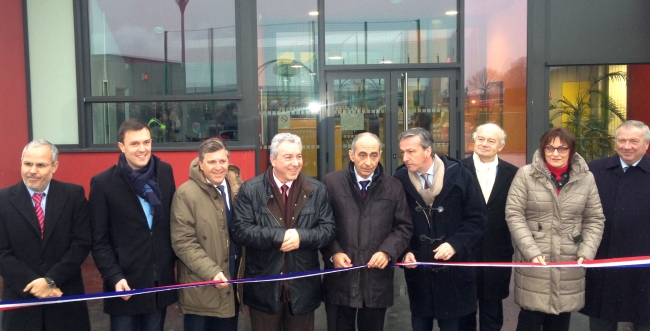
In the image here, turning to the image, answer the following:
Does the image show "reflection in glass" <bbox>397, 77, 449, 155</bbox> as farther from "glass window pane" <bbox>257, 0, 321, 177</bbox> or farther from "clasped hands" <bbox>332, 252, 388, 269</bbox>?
"clasped hands" <bbox>332, 252, 388, 269</bbox>

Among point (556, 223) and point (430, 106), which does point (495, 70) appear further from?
point (556, 223)

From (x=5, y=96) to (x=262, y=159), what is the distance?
3391 millimetres

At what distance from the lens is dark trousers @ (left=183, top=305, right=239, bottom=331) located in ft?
13.1

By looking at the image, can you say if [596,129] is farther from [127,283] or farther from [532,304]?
[127,283]

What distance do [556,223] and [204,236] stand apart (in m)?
2.45

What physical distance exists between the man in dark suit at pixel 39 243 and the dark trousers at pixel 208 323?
28.1 inches

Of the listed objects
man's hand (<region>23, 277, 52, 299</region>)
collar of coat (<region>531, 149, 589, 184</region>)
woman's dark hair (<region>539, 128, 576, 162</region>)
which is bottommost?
man's hand (<region>23, 277, 52, 299</region>)

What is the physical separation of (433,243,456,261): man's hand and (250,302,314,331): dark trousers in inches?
38.3

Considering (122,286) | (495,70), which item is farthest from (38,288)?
(495,70)

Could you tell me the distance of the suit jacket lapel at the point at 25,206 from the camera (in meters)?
3.59

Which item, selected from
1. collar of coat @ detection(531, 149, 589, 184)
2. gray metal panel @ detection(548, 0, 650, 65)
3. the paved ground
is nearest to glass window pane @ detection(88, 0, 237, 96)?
the paved ground

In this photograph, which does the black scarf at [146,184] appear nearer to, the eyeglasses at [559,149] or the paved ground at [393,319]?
the paved ground at [393,319]

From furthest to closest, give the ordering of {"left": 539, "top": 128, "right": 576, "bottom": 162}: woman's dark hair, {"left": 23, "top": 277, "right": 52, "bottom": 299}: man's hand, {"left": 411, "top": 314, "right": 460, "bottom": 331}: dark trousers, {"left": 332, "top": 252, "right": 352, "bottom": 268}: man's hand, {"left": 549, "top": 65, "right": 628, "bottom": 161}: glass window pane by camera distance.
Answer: {"left": 549, "top": 65, "right": 628, "bottom": 161}: glass window pane → {"left": 411, "top": 314, "right": 460, "bottom": 331}: dark trousers → {"left": 539, "top": 128, "right": 576, "bottom": 162}: woman's dark hair → {"left": 332, "top": 252, "right": 352, "bottom": 268}: man's hand → {"left": 23, "top": 277, "right": 52, "bottom": 299}: man's hand

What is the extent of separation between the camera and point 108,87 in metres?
7.82
